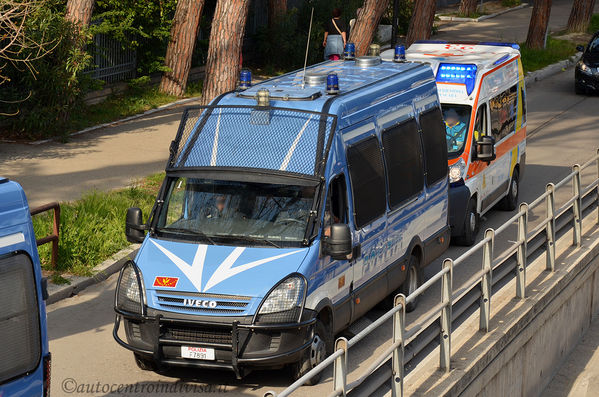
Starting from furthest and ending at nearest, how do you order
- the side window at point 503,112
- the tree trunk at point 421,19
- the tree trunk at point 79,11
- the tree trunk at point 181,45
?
the tree trunk at point 421,19 < the tree trunk at point 181,45 < the tree trunk at point 79,11 < the side window at point 503,112

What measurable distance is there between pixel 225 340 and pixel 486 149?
6.67 m

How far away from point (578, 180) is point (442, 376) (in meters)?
5.65

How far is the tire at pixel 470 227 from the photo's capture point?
1442 centimetres

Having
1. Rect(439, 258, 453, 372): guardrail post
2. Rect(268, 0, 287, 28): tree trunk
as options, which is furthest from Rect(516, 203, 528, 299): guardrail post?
Rect(268, 0, 287, 28): tree trunk

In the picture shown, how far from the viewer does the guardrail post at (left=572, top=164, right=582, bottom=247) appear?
13461 millimetres

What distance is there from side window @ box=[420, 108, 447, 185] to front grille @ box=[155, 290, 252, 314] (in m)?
4.16

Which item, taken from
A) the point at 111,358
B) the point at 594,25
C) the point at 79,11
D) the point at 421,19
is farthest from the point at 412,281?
the point at 594,25

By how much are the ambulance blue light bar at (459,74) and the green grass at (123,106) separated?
8.20 metres

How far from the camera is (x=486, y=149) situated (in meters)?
14.4

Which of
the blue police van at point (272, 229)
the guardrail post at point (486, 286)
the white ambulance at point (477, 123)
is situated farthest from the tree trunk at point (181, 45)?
the guardrail post at point (486, 286)

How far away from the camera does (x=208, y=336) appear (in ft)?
29.4

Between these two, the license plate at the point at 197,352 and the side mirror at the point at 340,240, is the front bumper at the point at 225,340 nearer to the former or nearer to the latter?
the license plate at the point at 197,352

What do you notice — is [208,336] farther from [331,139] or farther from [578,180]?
[578,180]

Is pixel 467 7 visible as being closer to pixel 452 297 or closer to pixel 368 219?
pixel 368 219
